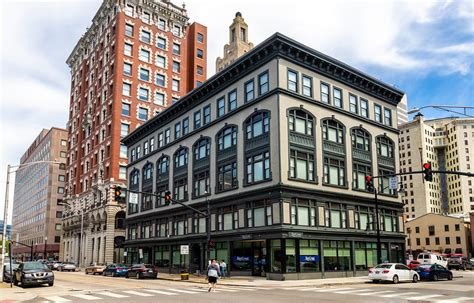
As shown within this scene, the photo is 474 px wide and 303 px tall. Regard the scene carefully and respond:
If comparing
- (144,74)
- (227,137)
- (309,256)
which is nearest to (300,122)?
(227,137)

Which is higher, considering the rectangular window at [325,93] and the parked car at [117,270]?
the rectangular window at [325,93]

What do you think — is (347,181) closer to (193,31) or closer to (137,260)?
(137,260)

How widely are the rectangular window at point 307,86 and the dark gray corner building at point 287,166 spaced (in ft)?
0.39

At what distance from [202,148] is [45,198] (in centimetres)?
9673

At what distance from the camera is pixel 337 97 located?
146ft

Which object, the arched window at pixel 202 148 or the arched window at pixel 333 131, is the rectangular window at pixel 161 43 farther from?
the arched window at pixel 333 131

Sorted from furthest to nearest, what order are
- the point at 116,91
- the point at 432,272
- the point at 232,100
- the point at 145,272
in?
the point at 116,91
the point at 232,100
the point at 145,272
the point at 432,272

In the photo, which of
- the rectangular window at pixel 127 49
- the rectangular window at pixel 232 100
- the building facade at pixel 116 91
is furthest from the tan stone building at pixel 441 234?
the rectangular window at pixel 127 49

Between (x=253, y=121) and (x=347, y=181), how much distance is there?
34.5 ft

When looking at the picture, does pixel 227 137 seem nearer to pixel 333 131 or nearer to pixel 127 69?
pixel 333 131

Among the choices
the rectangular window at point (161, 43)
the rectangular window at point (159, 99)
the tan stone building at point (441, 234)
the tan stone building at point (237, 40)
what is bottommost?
the tan stone building at point (441, 234)

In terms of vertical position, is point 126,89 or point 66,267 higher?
point 126,89

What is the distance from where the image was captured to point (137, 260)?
6181 centimetres

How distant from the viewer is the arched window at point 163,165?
57.1 m
